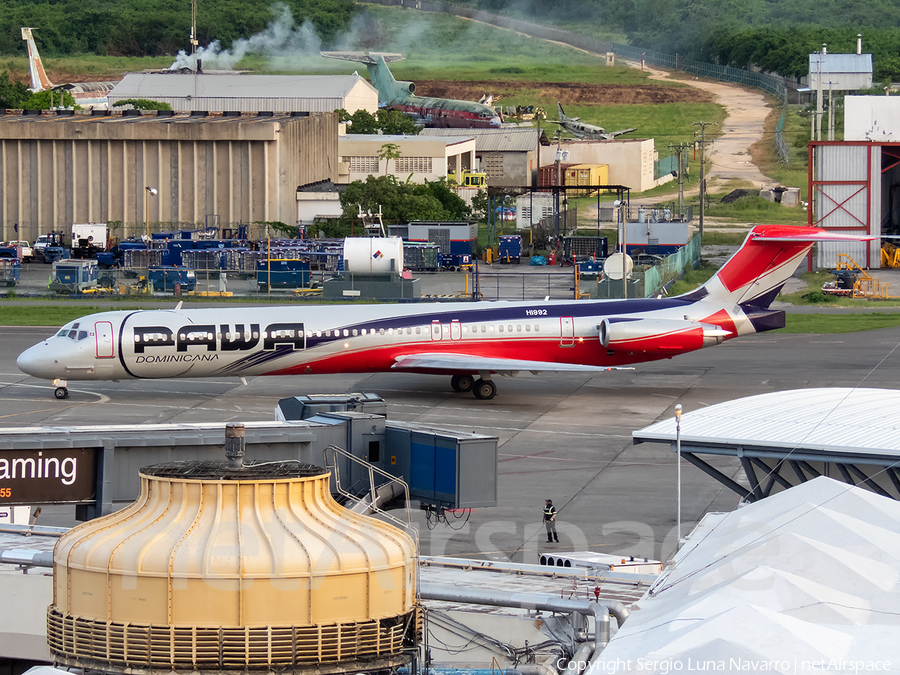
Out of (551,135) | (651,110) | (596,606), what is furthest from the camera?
(651,110)

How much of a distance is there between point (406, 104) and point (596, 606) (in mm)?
158980

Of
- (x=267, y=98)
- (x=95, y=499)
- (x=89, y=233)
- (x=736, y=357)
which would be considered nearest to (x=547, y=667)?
(x=95, y=499)

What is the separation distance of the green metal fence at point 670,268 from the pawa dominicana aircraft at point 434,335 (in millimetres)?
26098

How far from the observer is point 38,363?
45.6 meters

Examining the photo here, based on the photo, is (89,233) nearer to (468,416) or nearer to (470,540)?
(468,416)

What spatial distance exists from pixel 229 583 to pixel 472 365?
113 feet

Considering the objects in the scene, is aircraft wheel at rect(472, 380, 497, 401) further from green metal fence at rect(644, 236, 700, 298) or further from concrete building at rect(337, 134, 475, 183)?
concrete building at rect(337, 134, 475, 183)

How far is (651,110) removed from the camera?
620 ft

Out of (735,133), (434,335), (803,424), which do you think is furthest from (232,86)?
(803,424)

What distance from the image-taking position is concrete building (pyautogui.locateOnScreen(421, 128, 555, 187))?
137 metres

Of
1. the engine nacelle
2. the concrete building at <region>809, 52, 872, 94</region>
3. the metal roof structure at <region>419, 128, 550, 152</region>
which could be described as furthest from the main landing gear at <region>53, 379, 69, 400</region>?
the metal roof structure at <region>419, 128, 550, 152</region>

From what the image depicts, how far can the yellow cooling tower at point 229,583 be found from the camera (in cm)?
1220

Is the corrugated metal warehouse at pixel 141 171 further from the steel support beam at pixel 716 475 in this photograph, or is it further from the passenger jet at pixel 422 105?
the steel support beam at pixel 716 475

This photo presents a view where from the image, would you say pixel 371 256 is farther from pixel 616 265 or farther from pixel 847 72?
pixel 847 72
